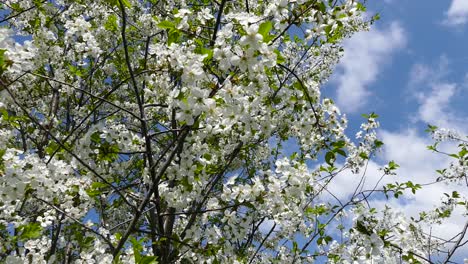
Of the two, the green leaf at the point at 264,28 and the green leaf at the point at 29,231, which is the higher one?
the green leaf at the point at 264,28

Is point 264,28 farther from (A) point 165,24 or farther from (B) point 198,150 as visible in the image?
(B) point 198,150

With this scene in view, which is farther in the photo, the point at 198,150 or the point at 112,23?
the point at 112,23

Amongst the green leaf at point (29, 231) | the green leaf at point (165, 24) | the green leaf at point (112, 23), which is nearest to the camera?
the green leaf at point (165, 24)

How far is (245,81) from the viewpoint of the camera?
135 inches

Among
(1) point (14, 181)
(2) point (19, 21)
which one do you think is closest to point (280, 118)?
(1) point (14, 181)

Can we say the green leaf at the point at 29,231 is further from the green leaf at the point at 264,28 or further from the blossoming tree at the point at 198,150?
the green leaf at the point at 264,28

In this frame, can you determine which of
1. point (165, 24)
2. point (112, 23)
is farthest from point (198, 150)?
point (112, 23)

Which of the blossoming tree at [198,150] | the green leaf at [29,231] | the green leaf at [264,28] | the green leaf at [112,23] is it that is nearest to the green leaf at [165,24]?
the blossoming tree at [198,150]

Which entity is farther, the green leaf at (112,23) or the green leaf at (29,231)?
the green leaf at (112,23)

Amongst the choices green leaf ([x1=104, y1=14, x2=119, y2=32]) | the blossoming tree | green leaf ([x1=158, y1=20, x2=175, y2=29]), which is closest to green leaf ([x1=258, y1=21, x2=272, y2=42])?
the blossoming tree

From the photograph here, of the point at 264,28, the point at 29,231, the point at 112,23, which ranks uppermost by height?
the point at 112,23

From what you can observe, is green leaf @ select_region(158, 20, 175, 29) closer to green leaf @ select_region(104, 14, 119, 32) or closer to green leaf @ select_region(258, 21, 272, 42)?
green leaf @ select_region(258, 21, 272, 42)

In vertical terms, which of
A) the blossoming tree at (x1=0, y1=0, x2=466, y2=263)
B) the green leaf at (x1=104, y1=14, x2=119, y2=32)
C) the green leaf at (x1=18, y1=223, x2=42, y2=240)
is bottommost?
the green leaf at (x1=18, y1=223, x2=42, y2=240)

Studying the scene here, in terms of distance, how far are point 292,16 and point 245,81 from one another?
67cm
